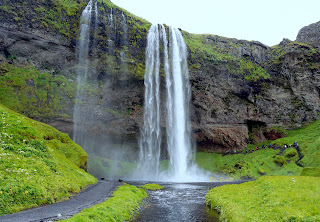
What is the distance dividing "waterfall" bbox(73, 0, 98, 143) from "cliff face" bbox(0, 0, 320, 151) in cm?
125

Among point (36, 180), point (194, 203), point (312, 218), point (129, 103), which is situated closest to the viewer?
point (312, 218)

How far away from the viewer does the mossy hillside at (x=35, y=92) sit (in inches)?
1774

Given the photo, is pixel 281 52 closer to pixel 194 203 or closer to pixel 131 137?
pixel 131 137

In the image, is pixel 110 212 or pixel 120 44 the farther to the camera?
pixel 120 44

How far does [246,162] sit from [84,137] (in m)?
45.2

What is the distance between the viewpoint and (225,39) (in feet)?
263

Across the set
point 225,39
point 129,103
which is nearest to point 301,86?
point 225,39

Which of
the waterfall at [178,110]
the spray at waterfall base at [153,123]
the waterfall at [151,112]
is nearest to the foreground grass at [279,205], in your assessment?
the spray at waterfall base at [153,123]

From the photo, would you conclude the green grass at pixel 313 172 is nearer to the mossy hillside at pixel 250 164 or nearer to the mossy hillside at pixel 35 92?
the mossy hillside at pixel 250 164

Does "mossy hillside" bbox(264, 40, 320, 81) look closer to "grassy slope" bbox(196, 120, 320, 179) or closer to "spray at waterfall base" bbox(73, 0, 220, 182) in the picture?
"grassy slope" bbox(196, 120, 320, 179)

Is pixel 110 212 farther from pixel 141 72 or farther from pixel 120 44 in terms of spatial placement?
pixel 120 44

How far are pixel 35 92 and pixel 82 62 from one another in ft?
43.7

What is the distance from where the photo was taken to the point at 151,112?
61312mm

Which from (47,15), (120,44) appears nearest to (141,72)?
(120,44)
